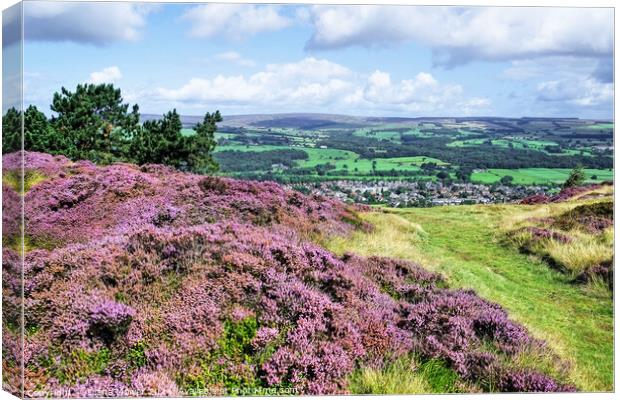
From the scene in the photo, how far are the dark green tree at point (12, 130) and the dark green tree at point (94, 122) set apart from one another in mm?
586

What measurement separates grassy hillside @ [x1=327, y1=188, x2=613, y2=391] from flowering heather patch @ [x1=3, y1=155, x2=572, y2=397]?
0.48 metres

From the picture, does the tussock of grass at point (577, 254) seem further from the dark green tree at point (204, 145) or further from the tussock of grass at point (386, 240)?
the dark green tree at point (204, 145)

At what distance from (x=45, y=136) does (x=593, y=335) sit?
897cm

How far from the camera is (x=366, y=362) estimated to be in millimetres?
8477

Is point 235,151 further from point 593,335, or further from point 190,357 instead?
point 593,335

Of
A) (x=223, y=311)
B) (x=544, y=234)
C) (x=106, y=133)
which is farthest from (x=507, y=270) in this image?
(x=106, y=133)

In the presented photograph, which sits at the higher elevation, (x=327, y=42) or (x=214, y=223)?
(x=327, y=42)

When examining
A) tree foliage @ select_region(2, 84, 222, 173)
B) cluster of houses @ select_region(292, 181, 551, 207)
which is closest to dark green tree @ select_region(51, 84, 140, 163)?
tree foliage @ select_region(2, 84, 222, 173)

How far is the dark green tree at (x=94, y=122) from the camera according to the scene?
9.49 metres

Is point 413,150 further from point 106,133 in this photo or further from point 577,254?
point 106,133

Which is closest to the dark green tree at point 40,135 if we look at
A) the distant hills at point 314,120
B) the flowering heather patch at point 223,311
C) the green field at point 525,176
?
the flowering heather patch at point 223,311

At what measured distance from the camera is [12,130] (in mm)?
8875

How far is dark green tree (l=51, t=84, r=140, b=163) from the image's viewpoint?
9492mm

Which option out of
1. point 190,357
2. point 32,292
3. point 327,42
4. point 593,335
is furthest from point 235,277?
point 593,335
